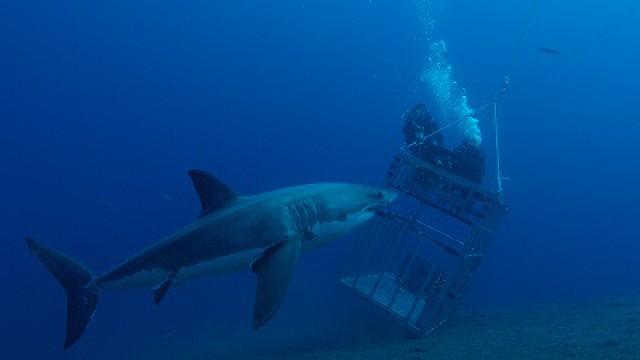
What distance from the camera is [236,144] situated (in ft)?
157

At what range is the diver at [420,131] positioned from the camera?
1185 cm

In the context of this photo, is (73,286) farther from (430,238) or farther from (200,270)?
(430,238)

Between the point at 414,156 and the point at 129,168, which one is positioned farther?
the point at 129,168

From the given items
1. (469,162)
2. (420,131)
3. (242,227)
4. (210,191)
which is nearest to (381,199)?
Result: (242,227)

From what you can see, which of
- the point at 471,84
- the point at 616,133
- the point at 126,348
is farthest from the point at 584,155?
the point at 126,348

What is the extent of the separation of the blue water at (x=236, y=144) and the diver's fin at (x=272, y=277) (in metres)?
9.89

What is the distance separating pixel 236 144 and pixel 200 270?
4254 centimetres

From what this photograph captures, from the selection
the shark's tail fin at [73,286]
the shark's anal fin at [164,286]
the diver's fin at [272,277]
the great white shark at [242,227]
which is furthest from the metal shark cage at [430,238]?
the diver's fin at [272,277]

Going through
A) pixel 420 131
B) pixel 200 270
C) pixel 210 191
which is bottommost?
pixel 200 270

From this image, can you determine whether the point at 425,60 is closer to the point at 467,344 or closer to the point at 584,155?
the point at 584,155

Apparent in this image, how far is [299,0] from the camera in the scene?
93250mm

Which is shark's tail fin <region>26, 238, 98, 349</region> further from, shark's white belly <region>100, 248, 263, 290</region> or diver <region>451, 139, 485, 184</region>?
diver <region>451, 139, 485, 184</region>

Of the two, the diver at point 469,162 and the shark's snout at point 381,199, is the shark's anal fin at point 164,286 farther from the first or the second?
the diver at point 469,162

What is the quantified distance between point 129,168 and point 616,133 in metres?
73.3
